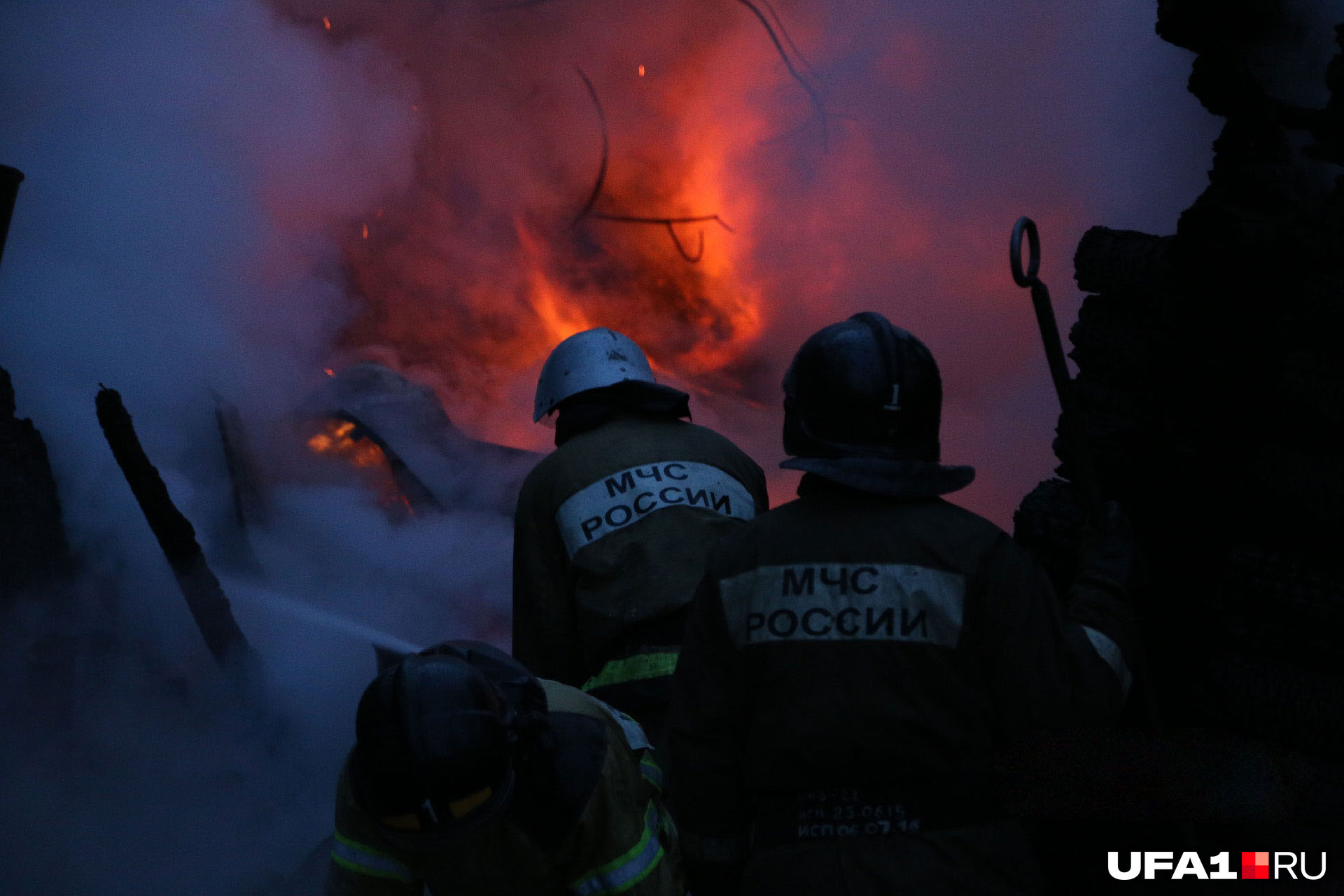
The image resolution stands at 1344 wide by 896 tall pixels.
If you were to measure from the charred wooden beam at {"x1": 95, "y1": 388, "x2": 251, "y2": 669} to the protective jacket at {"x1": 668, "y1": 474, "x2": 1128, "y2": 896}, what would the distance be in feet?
11.6

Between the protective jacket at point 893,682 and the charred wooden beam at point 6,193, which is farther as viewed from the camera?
the charred wooden beam at point 6,193

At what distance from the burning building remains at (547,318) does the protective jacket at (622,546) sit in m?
0.99

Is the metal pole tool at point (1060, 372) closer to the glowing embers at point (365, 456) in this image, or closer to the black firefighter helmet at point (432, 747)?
the black firefighter helmet at point (432, 747)

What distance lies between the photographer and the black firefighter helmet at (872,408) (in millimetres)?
1892

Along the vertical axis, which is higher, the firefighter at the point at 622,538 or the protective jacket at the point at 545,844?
the firefighter at the point at 622,538

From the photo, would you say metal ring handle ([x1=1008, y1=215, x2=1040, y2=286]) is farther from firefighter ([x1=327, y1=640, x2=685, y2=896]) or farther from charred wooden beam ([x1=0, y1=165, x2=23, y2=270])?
charred wooden beam ([x1=0, y1=165, x2=23, y2=270])

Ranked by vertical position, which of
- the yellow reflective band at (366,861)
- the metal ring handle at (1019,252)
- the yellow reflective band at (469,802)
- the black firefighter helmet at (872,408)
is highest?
the metal ring handle at (1019,252)

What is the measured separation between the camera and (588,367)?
3.38 m

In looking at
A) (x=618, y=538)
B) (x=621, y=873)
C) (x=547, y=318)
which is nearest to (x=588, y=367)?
(x=618, y=538)

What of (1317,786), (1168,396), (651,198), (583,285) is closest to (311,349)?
(583,285)

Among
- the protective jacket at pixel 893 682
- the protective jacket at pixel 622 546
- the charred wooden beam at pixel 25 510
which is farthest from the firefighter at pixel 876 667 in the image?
the charred wooden beam at pixel 25 510

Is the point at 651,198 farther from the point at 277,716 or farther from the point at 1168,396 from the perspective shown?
the point at 1168,396

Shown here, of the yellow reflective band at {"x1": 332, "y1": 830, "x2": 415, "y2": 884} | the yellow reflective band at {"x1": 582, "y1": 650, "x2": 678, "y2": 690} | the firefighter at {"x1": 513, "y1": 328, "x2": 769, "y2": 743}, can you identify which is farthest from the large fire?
the yellow reflective band at {"x1": 332, "y1": 830, "x2": 415, "y2": 884}

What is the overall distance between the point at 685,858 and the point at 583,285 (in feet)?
24.8
